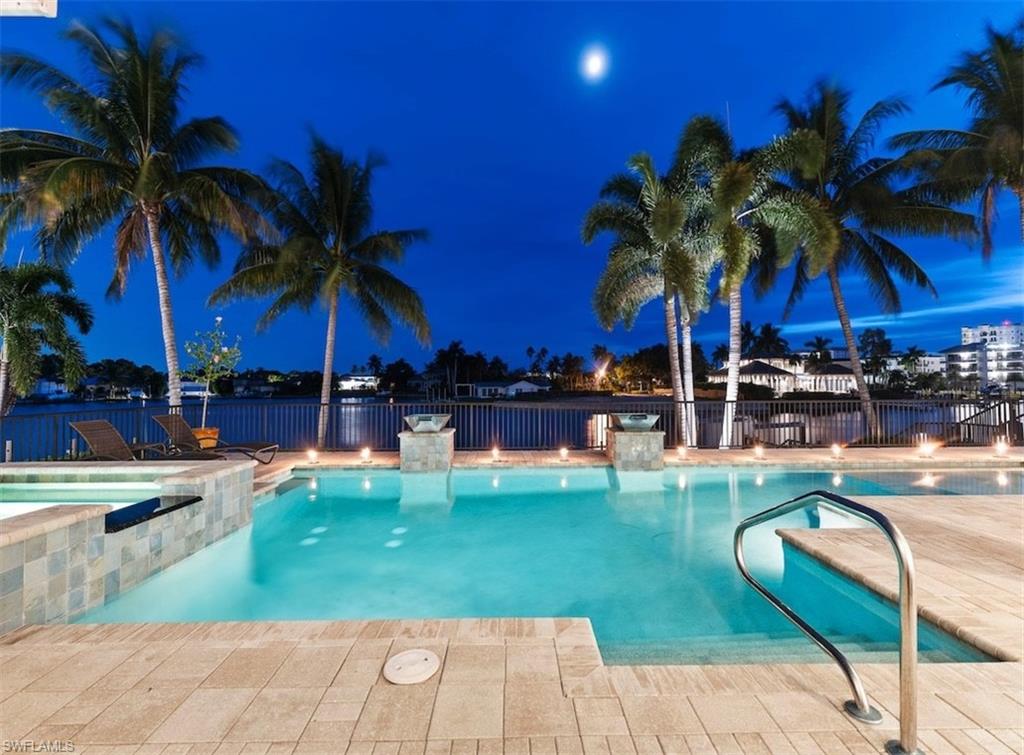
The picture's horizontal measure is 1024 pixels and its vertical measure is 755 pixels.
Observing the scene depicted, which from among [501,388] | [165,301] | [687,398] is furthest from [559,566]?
[501,388]

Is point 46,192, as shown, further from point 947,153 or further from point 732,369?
point 947,153

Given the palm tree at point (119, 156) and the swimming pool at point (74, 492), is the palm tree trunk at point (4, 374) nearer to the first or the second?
the palm tree at point (119, 156)

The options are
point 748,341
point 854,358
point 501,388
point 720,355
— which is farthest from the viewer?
point 501,388

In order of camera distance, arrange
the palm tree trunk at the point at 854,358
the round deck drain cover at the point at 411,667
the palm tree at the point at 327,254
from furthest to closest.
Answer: the palm tree trunk at the point at 854,358 → the palm tree at the point at 327,254 → the round deck drain cover at the point at 411,667

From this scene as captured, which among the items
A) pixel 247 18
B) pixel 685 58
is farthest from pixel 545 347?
pixel 247 18

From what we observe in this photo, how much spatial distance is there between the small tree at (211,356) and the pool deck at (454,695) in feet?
31.8

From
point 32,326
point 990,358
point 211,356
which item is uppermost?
point 990,358

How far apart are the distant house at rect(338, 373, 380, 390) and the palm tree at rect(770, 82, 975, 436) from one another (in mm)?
69648

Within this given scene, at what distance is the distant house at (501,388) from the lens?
6475cm

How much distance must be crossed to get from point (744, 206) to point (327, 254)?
1026cm

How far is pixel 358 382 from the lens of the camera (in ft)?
275

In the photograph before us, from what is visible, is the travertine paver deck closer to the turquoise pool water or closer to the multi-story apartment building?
the turquoise pool water

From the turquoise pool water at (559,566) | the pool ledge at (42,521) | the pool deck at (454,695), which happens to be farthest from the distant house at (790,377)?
the pool ledge at (42,521)

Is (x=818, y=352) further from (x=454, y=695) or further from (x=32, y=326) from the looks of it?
(x=454, y=695)
